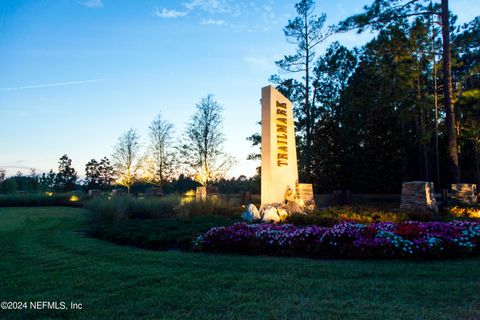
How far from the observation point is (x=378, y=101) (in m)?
20.0

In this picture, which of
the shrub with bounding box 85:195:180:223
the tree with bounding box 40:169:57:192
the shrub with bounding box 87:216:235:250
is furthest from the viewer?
the tree with bounding box 40:169:57:192

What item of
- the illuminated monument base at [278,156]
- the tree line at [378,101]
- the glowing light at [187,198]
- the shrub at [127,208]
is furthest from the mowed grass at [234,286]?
the tree line at [378,101]

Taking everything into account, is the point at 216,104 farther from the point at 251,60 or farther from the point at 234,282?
the point at 234,282

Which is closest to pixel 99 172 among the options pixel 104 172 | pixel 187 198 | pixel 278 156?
pixel 104 172

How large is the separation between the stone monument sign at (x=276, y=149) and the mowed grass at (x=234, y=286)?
6156 millimetres

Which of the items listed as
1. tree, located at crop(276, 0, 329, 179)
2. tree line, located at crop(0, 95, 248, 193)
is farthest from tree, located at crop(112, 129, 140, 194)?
tree, located at crop(276, 0, 329, 179)

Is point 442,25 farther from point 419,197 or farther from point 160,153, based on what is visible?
point 160,153

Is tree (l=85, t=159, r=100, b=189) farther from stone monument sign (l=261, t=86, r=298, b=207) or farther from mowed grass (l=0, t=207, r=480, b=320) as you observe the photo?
mowed grass (l=0, t=207, r=480, b=320)

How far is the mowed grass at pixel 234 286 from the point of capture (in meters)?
3.18

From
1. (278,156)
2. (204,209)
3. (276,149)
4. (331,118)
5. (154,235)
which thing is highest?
(331,118)

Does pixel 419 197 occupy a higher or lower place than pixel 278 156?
lower

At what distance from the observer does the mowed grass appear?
3184 mm

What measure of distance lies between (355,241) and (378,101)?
16346mm

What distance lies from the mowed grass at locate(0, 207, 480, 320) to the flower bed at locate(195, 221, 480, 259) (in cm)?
34
